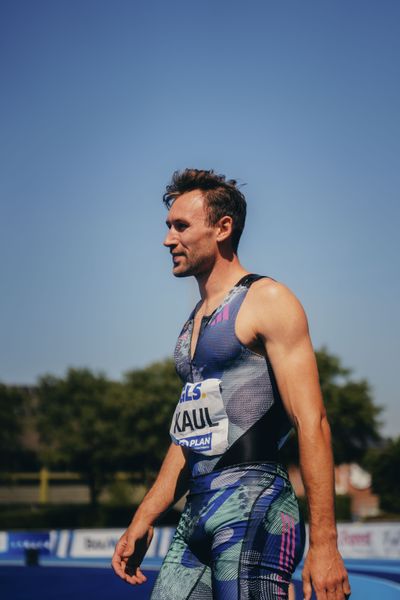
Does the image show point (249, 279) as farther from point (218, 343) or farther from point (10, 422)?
point (10, 422)

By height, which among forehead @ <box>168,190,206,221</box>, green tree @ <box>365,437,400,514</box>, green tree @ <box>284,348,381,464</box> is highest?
green tree @ <box>284,348,381,464</box>

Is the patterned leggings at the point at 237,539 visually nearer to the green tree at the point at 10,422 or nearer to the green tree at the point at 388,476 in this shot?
the green tree at the point at 388,476

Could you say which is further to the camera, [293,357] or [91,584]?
[91,584]

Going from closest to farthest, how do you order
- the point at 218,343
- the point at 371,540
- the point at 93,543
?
the point at 218,343, the point at 371,540, the point at 93,543

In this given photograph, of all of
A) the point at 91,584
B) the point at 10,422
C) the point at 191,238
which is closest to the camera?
the point at 191,238

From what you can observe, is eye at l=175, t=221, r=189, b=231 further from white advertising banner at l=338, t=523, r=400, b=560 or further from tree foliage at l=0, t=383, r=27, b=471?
tree foliage at l=0, t=383, r=27, b=471

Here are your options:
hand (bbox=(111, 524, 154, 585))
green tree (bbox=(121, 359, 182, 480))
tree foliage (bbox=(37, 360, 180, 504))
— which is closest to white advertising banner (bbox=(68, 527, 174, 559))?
hand (bbox=(111, 524, 154, 585))

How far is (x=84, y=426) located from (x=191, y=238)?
5639 centimetres

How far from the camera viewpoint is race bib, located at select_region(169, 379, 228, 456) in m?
3.56

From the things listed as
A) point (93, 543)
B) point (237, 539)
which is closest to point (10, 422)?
point (93, 543)

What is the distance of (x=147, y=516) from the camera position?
3.96m

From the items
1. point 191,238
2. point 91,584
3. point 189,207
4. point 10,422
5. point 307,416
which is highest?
point 10,422

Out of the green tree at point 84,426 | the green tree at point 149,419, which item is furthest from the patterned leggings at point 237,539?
the green tree at point 84,426

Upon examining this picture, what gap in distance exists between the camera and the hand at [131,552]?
3.91 meters
